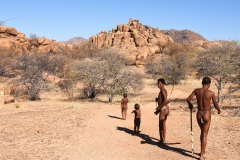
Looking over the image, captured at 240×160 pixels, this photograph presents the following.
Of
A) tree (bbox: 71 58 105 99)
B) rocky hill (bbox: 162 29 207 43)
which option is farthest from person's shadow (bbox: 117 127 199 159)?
rocky hill (bbox: 162 29 207 43)

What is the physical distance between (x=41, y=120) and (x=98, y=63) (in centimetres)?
1286

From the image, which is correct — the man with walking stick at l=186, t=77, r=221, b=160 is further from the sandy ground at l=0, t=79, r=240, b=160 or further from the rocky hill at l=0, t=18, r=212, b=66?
the rocky hill at l=0, t=18, r=212, b=66

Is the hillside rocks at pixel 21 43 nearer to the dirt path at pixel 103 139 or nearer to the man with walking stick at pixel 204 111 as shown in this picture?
the dirt path at pixel 103 139

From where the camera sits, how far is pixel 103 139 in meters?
9.02

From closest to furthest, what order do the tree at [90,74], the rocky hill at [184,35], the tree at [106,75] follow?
the tree at [106,75], the tree at [90,74], the rocky hill at [184,35]

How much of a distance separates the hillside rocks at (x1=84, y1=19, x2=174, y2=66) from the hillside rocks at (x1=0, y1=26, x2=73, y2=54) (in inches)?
419

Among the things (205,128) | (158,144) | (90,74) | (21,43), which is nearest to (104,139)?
(158,144)

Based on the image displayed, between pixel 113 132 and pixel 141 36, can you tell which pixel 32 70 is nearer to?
pixel 113 132

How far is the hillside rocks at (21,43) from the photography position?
57172mm

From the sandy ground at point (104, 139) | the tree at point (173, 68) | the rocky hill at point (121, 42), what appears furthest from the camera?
the rocky hill at point (121, 42)

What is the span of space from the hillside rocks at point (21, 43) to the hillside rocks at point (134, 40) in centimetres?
1065

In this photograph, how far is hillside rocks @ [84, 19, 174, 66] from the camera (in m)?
62.0

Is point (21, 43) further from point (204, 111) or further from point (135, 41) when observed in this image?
point (204, 111)

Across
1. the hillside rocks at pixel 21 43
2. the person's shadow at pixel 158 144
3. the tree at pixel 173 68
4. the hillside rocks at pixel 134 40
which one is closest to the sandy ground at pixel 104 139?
the person's shadow at pixel 158 144
